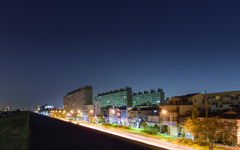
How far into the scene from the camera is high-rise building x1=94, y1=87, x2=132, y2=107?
15138 cm

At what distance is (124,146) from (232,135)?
16.4m

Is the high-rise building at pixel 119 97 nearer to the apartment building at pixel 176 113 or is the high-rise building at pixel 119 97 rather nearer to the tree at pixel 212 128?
the apartment building at pixel 176 113

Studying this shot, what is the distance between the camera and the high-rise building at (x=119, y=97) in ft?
497

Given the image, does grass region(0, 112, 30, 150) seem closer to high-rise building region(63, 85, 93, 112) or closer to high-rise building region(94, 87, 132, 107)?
high-rise building region(63, 85, 93, 112)

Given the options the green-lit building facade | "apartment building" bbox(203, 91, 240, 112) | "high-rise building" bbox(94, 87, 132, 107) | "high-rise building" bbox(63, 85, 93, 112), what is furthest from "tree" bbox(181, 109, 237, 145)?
"high-rise building" bbox(94, 87, 132, 107)

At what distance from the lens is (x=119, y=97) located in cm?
15788

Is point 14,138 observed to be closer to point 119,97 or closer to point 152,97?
point 119,97

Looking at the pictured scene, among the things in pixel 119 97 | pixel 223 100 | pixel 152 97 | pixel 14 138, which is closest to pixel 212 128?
pixel 14 138

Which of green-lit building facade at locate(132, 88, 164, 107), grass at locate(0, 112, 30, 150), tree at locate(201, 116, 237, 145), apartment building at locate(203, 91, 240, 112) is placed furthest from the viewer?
green-lit building facade at locate(132, 88, 164, 107)

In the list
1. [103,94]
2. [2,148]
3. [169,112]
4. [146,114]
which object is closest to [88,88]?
[103,94]

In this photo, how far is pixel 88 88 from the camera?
148 m

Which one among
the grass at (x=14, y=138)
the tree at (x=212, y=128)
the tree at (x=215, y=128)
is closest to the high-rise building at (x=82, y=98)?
the grass at (x=14, y=138)

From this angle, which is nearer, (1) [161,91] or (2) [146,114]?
(2) [146,114]

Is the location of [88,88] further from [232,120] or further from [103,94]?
[232,120]
